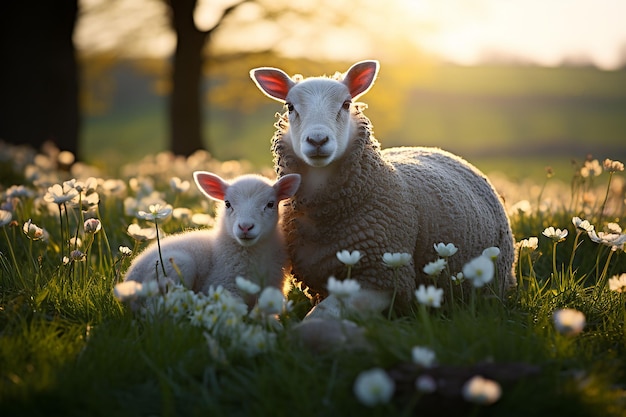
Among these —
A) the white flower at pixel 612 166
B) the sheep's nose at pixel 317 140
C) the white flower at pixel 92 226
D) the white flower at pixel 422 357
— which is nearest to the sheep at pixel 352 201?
the sheep's nose at pixel 317 140

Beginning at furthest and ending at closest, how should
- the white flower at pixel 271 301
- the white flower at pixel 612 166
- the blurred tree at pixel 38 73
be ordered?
the blurred tree at pixel 38 73 < the white flower at pixel 612 166 < the white flower at pixel 271 301

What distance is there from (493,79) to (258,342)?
169 ft

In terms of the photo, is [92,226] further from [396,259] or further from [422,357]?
Result: [422,357]

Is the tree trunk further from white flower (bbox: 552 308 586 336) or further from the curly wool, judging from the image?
white flower (bbox: 552 308 586 336)

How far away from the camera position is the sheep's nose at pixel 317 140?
12.0ft

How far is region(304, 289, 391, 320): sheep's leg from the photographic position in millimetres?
3759

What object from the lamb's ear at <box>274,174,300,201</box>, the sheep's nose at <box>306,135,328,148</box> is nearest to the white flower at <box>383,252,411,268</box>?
the sheep's nose at <box>306,135,328,148</box>

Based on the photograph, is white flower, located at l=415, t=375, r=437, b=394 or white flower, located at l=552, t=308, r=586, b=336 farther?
white flower, located at l=552, t=308, r=586, b=336

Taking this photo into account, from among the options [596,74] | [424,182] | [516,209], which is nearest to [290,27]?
[516,209]

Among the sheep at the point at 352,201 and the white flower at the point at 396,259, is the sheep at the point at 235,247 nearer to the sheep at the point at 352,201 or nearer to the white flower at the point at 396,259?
the sheep at the point at 352,201

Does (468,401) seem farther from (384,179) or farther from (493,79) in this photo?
(493,79)

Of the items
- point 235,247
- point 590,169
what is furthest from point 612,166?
point 235,247

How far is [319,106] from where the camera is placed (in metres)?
A: 3.86

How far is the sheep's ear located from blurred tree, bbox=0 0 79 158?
9.60 metres
